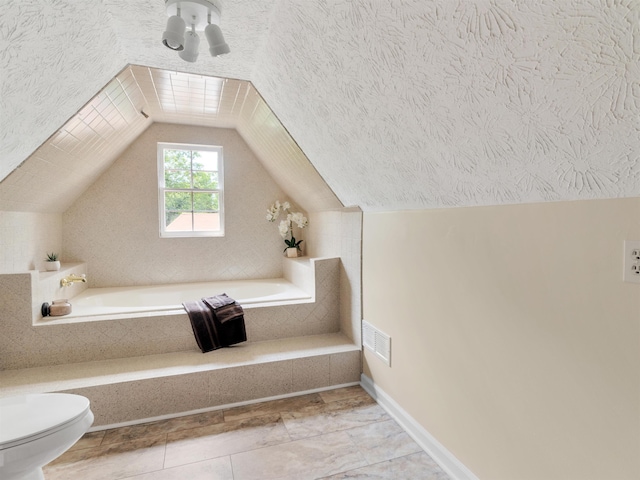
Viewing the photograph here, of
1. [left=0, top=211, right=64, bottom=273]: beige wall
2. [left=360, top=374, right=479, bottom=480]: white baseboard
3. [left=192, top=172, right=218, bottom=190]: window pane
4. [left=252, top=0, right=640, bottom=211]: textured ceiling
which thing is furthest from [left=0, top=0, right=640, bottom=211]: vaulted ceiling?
[left=192, top=172, right=218, bottom=190]: window pane

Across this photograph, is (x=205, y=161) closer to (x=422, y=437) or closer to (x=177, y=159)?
(x=177, y=159)

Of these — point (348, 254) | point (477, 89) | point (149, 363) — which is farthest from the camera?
point (348, 254)

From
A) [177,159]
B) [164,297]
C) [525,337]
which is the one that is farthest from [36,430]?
[177,159]

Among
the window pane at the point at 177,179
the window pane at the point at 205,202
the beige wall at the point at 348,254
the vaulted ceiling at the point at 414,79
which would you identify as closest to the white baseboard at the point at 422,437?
the beige wall at the point at 348,254

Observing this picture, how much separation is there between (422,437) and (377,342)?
0.63 meters

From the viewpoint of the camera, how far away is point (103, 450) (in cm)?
180

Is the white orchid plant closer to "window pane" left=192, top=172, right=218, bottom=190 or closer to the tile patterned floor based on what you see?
"window pane" left=192, top=172, right=218, bottom=190

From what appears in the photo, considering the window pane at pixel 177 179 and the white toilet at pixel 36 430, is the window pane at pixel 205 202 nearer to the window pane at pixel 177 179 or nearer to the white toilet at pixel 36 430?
the window pane at pixel 177 179

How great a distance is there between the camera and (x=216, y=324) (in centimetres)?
252

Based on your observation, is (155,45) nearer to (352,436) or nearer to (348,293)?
(348,293)

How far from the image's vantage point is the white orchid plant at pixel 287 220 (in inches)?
150

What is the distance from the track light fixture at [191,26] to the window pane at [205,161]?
243 cm

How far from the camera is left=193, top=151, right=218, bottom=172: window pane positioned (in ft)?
12.4

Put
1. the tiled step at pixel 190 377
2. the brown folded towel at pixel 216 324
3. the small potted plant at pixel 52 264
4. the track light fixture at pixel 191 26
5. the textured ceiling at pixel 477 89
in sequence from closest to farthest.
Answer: the textured ceiling at pixel 477 89 < the track light fixture at pixel 191 26 < the tiled step at pixel 190 377 < the brown folded towel at pixel 216 324 < the small potted plant at pixel 52 264
